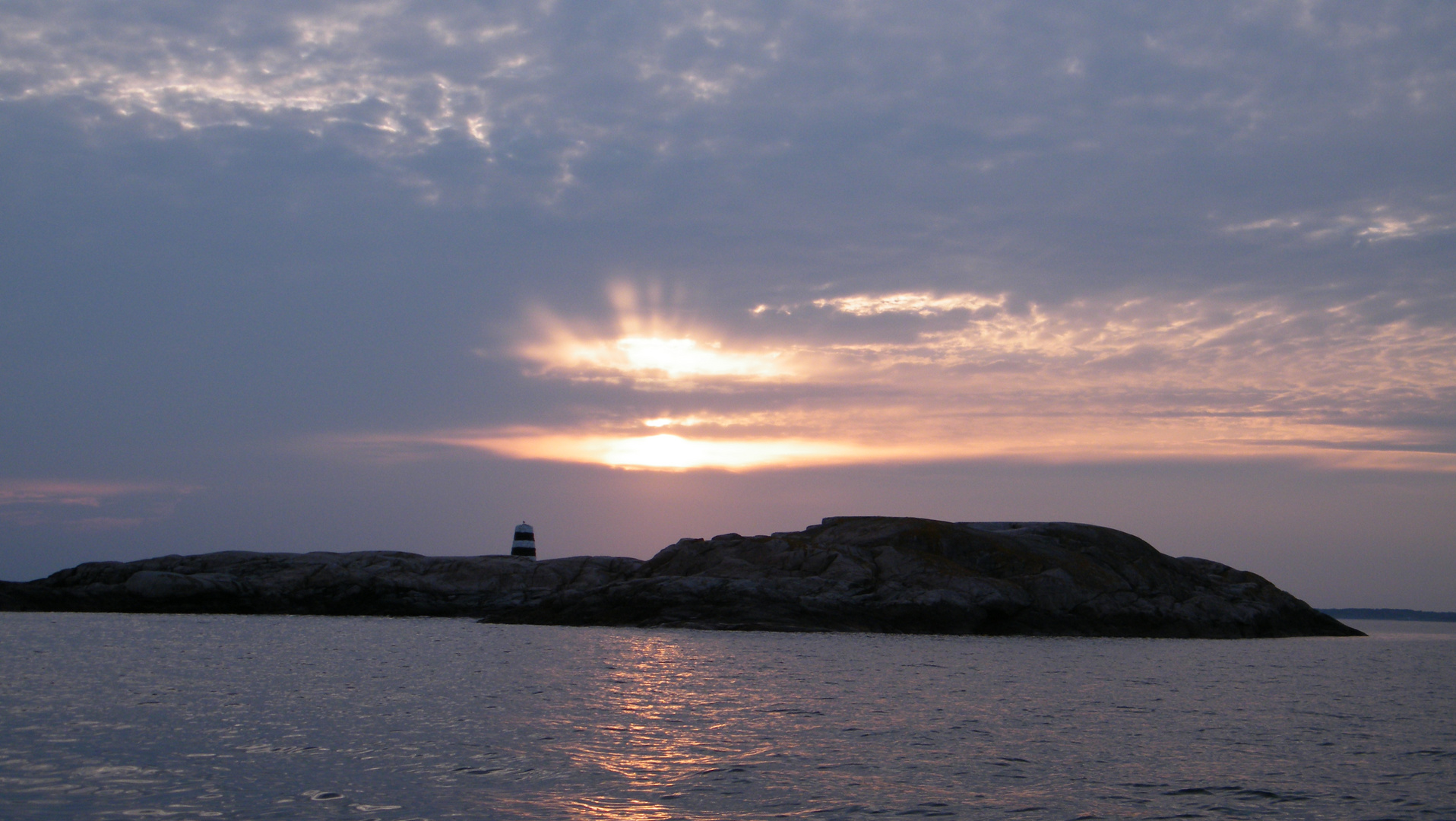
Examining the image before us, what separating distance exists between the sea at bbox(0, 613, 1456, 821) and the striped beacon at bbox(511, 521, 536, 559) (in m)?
58.0

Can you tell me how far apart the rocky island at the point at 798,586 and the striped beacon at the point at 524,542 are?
758cm

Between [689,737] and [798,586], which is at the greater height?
[798,586]

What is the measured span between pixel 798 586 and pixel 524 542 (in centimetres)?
4617

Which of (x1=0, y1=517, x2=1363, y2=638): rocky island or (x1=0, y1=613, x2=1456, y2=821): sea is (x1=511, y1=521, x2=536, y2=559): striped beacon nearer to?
(x1=0, y1=517, x2=1363, y2=638): rocky island

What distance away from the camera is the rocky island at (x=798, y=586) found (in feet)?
233

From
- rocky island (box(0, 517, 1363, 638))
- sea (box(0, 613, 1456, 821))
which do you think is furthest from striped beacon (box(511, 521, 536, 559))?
sea (box(0, 613, 1456, 821))

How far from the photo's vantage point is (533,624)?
75.9 m

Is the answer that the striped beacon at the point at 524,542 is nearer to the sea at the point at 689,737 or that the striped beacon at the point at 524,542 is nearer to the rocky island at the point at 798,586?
the rocky island at the point at 798,586

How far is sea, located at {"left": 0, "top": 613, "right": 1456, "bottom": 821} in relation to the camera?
687 inches

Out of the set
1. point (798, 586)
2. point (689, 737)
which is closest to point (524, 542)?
point (798, 586)

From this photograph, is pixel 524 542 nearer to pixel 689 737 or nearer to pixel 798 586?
pixel 798 586

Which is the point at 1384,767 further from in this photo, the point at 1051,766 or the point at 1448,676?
the point at 1448,676

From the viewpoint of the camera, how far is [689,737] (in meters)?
24.8

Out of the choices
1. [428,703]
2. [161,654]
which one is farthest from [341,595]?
[428,703]
